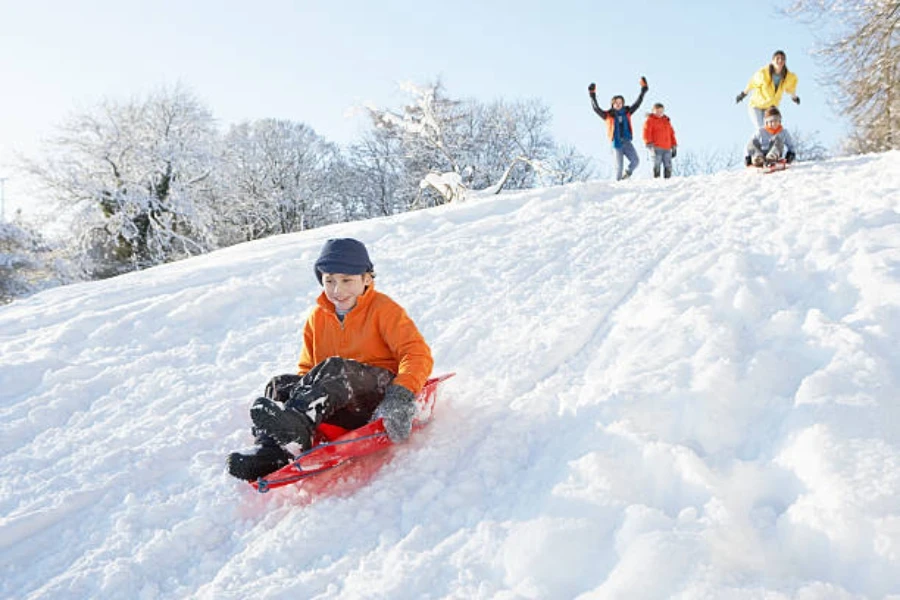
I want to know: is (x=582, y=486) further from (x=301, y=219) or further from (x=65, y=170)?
(x=301, y=219)

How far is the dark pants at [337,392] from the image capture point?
2488 millimetres

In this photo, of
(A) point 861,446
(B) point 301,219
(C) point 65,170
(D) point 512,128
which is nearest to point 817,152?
(D) point 512,128

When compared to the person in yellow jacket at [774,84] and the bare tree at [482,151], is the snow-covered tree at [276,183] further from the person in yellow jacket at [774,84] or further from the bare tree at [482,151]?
the person in yellow jacket at [774,84]

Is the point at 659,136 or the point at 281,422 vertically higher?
the point at 659,136

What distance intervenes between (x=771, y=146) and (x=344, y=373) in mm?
6630

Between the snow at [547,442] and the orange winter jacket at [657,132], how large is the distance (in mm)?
5383

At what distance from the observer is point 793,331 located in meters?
2.71

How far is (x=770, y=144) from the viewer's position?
287 inches

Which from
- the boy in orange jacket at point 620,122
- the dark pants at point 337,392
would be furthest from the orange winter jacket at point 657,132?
the dark pants at point 337,392

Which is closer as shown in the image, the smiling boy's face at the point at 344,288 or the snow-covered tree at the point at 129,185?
the smiling boy's face at the point at 344,288

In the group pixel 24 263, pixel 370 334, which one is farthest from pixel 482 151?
pixel 370 334

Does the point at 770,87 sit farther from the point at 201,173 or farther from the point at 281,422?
the point at 201,173

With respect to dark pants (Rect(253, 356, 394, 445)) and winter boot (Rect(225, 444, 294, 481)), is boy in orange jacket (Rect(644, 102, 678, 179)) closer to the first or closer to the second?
dark pants (Rect(253, 356, 394, 445))

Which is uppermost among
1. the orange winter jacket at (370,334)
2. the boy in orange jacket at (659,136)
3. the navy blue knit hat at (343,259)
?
the boy in orange jacket at (659,136)
